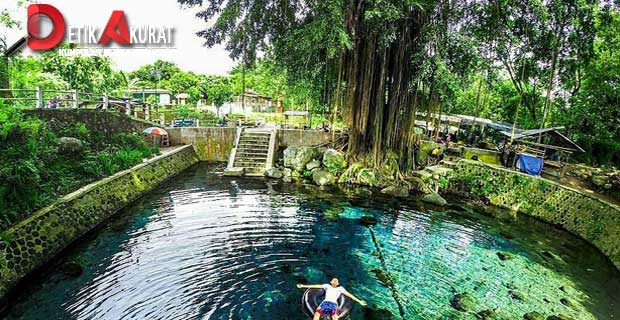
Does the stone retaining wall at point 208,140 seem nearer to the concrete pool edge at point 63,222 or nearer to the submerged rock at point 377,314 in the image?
the concrete pool edge at point 63,222

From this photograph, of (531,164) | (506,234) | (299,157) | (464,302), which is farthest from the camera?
(299,157)

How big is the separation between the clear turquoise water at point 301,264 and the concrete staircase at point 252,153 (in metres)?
3.97

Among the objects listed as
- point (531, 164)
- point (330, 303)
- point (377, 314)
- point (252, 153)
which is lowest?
point (377, 314)

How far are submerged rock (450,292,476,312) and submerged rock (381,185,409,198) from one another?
6991 millimetres

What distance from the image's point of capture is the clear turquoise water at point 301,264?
6.30 m

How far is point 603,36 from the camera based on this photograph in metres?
15.6

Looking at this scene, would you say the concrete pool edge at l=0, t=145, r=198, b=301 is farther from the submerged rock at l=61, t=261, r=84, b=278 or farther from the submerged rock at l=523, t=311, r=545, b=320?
the submerged rock at l=523, t=311, r=545, b=320

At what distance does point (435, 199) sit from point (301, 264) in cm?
744

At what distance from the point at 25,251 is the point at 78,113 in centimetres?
913

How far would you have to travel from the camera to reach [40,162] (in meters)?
8.83

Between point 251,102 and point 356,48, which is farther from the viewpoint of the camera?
point 251,102

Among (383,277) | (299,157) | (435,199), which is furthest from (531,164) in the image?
(299,157)

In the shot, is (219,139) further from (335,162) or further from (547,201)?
(547,201)

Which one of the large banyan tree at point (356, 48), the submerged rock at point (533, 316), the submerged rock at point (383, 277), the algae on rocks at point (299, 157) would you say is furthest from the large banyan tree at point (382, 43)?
the submerged rock at point (533, 316)
